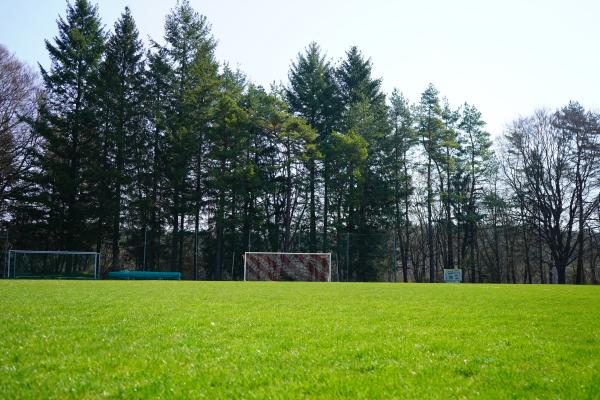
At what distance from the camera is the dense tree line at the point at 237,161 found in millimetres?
38844

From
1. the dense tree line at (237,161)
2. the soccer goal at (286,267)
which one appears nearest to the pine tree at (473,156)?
the dense tree line at (237,161)

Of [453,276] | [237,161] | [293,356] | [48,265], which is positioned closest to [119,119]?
[237,161]

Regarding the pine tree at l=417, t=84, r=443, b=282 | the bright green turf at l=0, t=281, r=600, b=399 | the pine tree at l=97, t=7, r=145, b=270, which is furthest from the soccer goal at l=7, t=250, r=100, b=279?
the pine tree at l=417, t=84, r=443, b=282

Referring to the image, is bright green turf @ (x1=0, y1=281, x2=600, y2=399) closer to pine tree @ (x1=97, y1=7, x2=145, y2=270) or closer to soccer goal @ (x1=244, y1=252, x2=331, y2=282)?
soccer goal @ (x1=244, y1=252, x2=331, y2=282)

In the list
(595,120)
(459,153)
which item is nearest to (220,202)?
(459,153)

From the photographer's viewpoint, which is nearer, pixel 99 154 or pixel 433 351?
pixel 433 351

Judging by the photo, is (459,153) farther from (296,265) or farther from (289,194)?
(296,265)

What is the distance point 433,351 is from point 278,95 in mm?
41337

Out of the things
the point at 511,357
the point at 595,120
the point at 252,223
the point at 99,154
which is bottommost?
the point at 511,357

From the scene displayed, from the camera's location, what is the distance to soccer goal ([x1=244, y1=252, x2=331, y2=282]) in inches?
1363

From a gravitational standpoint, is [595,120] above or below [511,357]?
above

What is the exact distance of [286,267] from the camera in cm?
3472

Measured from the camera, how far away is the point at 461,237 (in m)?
52.0

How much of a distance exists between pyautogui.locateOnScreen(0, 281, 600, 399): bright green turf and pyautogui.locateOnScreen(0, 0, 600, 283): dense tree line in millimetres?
31314
